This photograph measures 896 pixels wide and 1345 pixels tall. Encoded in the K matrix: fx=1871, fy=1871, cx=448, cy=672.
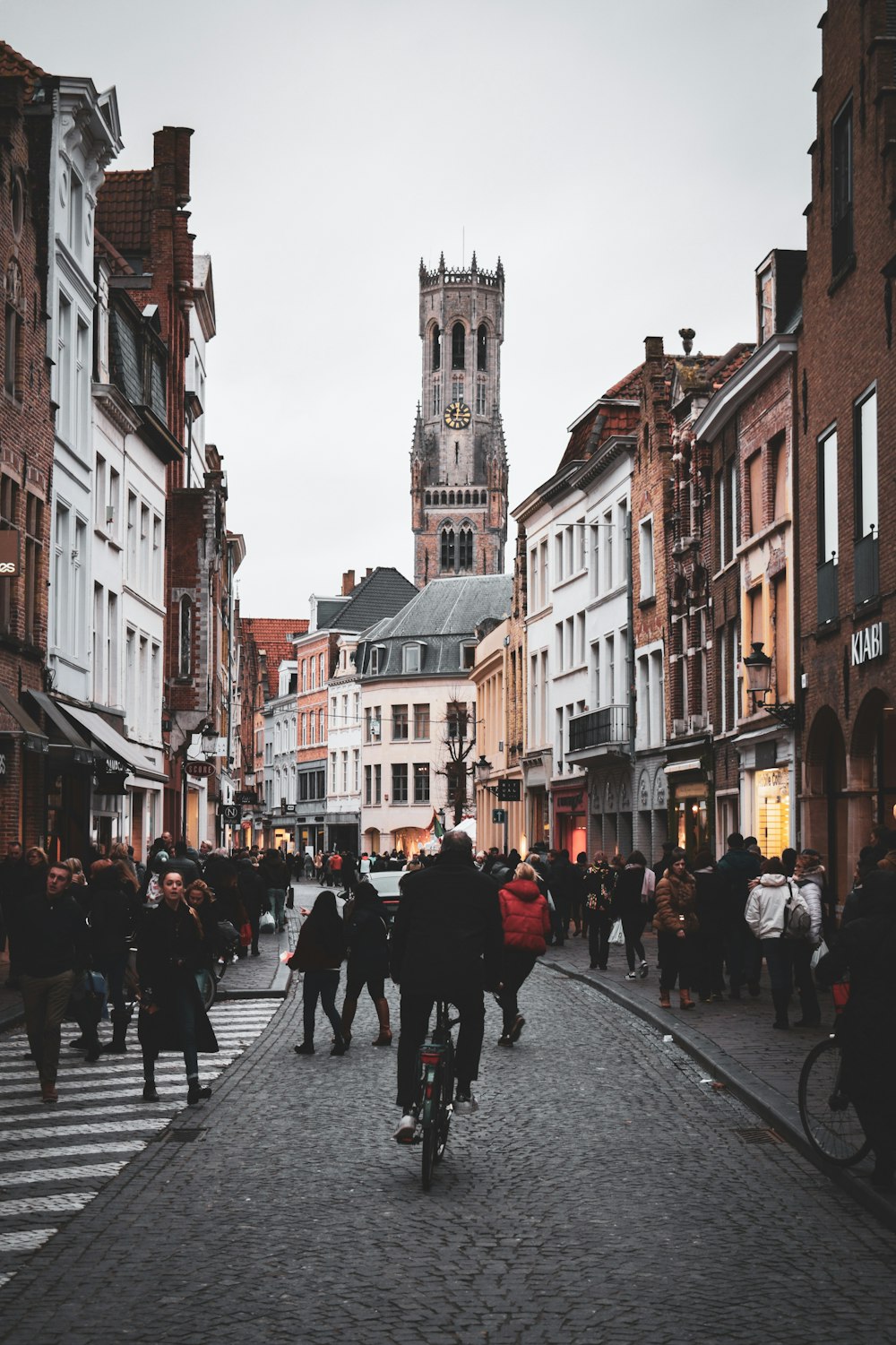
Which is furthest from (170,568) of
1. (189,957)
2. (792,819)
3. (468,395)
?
(468,395)

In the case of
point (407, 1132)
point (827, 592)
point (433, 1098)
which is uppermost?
point (827, 592)

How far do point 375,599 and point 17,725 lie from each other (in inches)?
3443

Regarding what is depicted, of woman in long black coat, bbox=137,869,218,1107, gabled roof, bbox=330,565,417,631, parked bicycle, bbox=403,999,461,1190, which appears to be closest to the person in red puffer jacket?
woman in long black coat, bbox=137,869,218,1107

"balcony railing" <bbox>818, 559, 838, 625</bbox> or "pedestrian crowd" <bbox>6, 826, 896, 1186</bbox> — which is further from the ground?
"balcony railing" <bbox>818, 559, 838, 625</bbox>

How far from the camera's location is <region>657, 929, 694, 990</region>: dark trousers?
65.6 feet

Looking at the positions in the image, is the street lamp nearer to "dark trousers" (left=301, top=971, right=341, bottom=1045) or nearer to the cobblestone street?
"dark trousers" (left=301, top=971, right=341, bottom=1045)

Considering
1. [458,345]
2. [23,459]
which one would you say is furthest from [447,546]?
[23,459]

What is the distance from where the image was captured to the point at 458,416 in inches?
6969

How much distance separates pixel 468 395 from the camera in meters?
178

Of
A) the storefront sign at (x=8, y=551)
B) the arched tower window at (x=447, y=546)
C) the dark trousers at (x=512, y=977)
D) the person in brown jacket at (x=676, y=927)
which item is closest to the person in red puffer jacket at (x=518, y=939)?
the dark trousers at (x=512, y=977)

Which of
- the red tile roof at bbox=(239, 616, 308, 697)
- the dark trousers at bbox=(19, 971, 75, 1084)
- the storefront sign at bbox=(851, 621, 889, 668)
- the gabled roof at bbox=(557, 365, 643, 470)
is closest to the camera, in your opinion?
the dark trousers at bbox=(19, 971, 75, 1084)

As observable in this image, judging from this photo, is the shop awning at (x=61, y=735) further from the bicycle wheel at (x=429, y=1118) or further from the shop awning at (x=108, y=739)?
the bicycle wheel at (x=429, y=1118)

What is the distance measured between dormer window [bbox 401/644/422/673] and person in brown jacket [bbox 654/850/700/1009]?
257 ft

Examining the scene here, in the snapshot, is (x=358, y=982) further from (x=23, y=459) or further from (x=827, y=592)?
(x=23, y=459)
